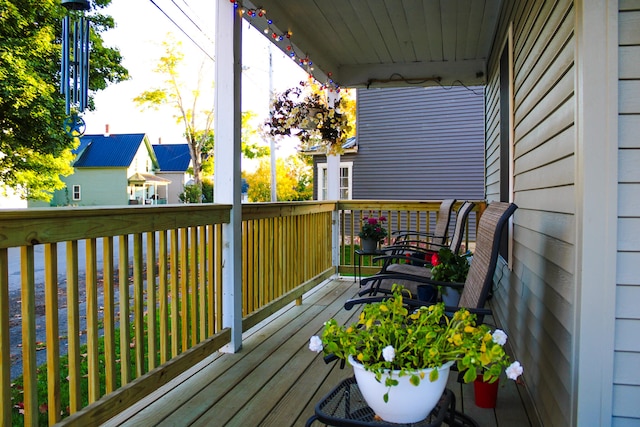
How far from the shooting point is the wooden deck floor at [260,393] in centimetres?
224

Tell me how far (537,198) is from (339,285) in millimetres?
3573

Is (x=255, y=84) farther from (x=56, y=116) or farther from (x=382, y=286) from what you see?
(x=382, y=286)

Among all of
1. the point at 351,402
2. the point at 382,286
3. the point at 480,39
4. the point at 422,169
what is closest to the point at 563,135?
the point at 351,402

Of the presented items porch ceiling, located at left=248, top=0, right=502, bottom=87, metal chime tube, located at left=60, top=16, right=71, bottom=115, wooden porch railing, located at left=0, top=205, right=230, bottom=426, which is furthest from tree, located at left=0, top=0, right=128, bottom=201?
wooden porch railing, located at left=0, top=205, right=230, bottom=426

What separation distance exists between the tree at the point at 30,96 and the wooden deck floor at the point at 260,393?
4931 mm

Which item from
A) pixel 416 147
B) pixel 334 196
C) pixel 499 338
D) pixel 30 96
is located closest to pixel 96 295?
pixel 499 338

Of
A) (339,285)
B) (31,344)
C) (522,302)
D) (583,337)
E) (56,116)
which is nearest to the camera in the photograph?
(583,337)

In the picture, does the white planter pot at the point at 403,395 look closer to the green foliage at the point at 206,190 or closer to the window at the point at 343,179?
the window at the point at 343,179

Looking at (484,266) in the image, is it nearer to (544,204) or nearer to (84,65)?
(544,204)

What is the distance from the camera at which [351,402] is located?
1.49 m

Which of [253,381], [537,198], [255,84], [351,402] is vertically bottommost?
[253,381]

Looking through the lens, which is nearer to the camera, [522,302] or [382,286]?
[522,302]

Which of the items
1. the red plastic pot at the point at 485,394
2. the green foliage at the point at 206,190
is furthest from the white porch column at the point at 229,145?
the green foliage at the point at 206,190

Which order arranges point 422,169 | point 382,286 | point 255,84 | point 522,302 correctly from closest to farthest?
point 522,302 → point 382,286 → point 422,169 → point 255,84
